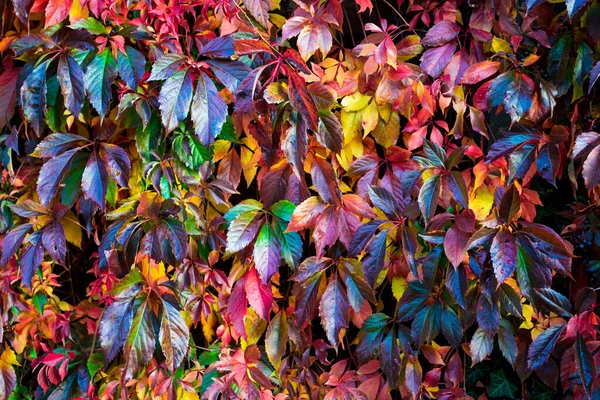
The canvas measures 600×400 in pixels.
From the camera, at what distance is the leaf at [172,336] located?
4.04 feet

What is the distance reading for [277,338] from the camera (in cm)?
147

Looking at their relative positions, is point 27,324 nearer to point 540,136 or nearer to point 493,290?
point 493,290

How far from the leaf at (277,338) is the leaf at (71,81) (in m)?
0.68

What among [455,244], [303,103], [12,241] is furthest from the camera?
[12,241]

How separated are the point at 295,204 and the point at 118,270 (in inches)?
16.2

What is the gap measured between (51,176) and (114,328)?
13.8 inches

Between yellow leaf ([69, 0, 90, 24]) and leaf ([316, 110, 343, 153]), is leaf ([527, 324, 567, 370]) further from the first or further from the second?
yellow leaf ([69, 0, 90, 24])

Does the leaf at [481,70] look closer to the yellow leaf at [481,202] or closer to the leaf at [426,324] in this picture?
the yellow leaf at [481,202]

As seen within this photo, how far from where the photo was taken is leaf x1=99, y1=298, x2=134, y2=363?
120cm

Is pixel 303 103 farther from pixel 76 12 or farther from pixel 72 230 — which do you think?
pixel 72 230

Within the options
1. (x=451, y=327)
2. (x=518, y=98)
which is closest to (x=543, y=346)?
(x=451, y=327)

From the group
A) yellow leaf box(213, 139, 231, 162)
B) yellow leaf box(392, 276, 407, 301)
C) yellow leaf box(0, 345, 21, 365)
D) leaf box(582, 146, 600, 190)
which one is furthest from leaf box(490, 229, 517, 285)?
yellow leaf box(0, 345, 21, 365)

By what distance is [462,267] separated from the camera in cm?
126

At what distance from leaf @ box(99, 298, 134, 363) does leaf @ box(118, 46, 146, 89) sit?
1.53ft
